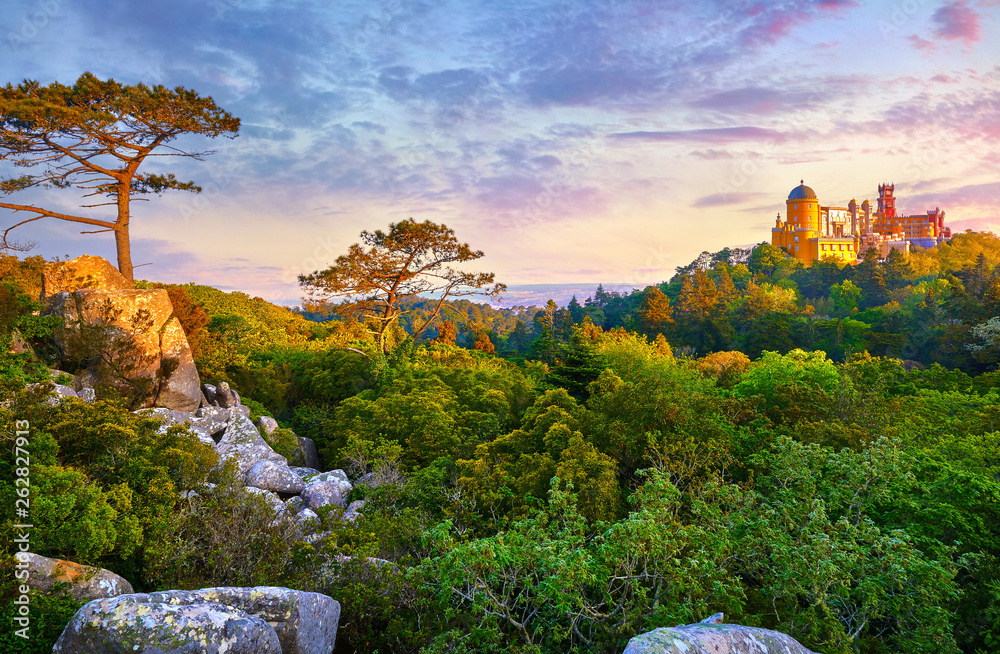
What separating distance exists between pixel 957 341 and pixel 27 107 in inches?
1748

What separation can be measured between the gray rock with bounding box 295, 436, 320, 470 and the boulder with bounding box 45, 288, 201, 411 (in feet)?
9.12

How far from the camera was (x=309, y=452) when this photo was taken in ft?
49.6

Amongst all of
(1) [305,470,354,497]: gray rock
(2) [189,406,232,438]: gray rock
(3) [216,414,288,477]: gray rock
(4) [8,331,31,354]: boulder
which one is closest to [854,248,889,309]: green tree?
(1) [305,470,354,497]: gray rock

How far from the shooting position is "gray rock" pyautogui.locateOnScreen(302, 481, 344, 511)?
423 inches

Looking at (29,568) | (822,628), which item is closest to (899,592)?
(822,628)

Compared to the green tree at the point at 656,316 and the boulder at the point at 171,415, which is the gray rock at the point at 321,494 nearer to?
the boulder at the point at 171,415

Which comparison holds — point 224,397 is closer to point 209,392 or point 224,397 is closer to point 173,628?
point 209,392

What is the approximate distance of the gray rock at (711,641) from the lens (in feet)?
12.0

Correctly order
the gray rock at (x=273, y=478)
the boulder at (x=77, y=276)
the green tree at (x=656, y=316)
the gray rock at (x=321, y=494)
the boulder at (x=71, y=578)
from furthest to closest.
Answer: the green tree at (x=656, y=316)
the boulder at (x=77, y=276)
the gray rock at (x=273, y=478)
the gray rock at (x=321, y=494)
the boulder at (x=71, y=578)

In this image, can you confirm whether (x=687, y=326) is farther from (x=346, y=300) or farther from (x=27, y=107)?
(x=27, y=107)

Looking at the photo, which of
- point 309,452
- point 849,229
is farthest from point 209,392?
point 849,229

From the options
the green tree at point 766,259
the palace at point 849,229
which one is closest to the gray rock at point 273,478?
the green tree at point 766,259

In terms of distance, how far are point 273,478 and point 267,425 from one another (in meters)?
3.37

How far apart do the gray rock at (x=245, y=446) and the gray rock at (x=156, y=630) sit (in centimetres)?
756
